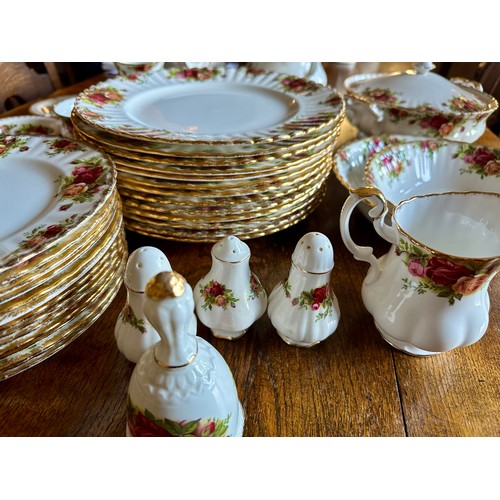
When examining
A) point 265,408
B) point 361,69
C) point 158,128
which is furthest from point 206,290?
point 361,69

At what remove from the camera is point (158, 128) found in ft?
1.65

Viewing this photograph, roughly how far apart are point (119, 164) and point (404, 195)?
0.34 m

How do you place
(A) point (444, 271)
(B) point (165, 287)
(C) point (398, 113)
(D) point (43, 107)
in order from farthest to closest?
(D) point (43, 107) < (C) point (398, 113) < (A) point (444, 271) < (B) point (165, 287)

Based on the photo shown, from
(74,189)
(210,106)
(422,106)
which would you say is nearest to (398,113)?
(422,106)

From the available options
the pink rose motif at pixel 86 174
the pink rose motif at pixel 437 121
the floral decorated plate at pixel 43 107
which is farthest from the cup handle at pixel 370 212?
the floral decorated plate at pixel 43 107

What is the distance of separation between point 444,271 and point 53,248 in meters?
0.29

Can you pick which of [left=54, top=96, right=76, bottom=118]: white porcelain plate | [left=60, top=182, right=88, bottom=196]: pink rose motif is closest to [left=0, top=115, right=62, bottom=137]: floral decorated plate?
[left=54, top=96, right=76, bottom=118]: white porcelain plate

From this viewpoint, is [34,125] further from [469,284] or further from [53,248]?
[469,284]

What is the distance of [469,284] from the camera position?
0.34m

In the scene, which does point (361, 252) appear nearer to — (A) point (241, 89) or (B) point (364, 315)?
(B) point (364, 315)

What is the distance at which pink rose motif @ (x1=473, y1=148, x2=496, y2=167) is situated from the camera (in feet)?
1.79

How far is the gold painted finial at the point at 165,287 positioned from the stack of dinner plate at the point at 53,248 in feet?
0.36

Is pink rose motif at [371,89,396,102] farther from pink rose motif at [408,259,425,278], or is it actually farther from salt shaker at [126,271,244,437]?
salt shaker at [126,271,244,437]

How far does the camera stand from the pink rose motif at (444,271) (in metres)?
0.33
